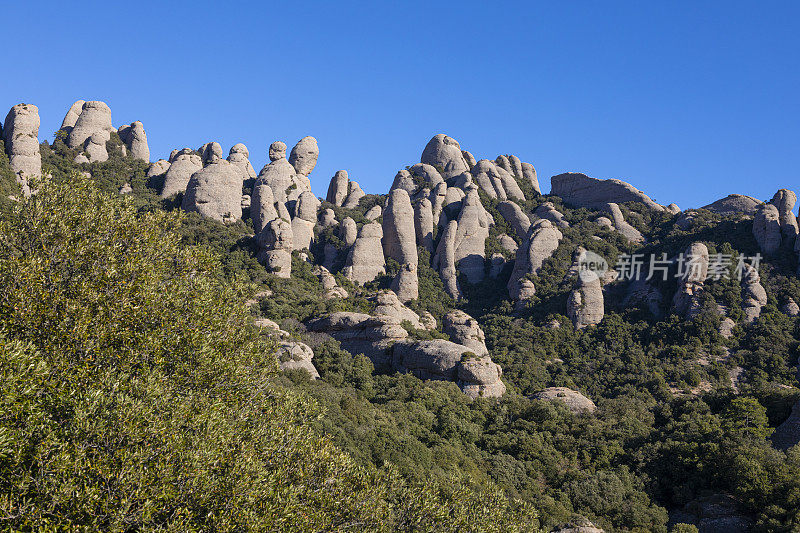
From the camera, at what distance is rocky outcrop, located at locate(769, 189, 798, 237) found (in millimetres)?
64719

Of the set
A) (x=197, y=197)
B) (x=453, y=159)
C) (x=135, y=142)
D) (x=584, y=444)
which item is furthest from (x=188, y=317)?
(x=453, y=159)

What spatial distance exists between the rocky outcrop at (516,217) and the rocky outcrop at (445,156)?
16311mm

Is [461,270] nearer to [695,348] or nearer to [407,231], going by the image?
[407,231]

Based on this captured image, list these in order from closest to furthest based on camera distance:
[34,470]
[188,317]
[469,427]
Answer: [34,470]
[188,317]
[469,427]

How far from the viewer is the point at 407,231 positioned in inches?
2953

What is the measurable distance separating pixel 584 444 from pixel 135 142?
255 feet

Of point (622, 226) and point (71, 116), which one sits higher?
point (71, 116)

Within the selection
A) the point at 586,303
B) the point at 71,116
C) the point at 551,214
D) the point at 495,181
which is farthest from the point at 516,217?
the point at 71,116

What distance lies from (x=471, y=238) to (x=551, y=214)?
18.5m

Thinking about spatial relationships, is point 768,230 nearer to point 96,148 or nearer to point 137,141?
point 137,141

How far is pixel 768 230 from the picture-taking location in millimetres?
64125

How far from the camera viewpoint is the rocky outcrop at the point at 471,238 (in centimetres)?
7629

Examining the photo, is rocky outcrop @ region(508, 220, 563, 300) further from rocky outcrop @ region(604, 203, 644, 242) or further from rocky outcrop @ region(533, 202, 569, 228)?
rocky outcrop @ region(604, 203, 644, 242)

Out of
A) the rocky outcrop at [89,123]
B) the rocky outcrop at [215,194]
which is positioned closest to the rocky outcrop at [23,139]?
the rocky outcrop at [89,123]
